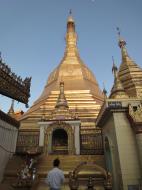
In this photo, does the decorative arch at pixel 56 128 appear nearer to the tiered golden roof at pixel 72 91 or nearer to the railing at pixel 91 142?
the railing at pixel 91 142

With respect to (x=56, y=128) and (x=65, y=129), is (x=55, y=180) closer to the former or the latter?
(x=65, y=129)

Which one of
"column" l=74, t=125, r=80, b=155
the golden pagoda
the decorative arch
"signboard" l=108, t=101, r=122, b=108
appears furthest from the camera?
the golden pagoda

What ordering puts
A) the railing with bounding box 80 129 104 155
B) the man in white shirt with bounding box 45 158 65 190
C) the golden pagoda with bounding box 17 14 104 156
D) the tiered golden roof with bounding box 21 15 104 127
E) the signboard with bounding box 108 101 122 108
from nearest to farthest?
the man in white shirt with bounding box 45 158 65 190 → the signboard with bounding box 108 101 122 108 → the railing with bounding box 80 129 104 155 → the golden pagoda with bounding box 17 14 104 156 → the tiered golden roof with bounding box 21 15 104 127

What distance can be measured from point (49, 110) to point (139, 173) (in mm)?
13889

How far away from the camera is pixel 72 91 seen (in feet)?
78.8

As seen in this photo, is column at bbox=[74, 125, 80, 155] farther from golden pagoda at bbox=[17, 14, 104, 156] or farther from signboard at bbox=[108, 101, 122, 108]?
signboard at bbox=[108, 101, 122, 108]

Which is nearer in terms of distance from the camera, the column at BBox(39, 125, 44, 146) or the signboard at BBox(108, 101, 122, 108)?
the signboard at BBox(108, 101, 122, 108)

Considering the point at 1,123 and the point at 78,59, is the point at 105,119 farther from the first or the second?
the point at 78,59

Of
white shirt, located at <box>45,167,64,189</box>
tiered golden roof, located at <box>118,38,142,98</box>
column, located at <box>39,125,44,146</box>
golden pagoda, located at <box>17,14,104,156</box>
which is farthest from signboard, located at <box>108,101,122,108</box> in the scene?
column, located at <box>39,125,44,146</box>

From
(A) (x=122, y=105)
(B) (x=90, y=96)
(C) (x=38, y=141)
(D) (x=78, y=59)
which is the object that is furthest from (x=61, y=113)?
(D) (x=78, y=59)

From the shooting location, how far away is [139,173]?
8.74 metres

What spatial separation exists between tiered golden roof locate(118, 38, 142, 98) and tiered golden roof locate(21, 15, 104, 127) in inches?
216

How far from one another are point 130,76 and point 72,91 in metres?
9.42

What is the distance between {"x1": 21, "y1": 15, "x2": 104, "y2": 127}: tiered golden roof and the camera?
2098 cm
